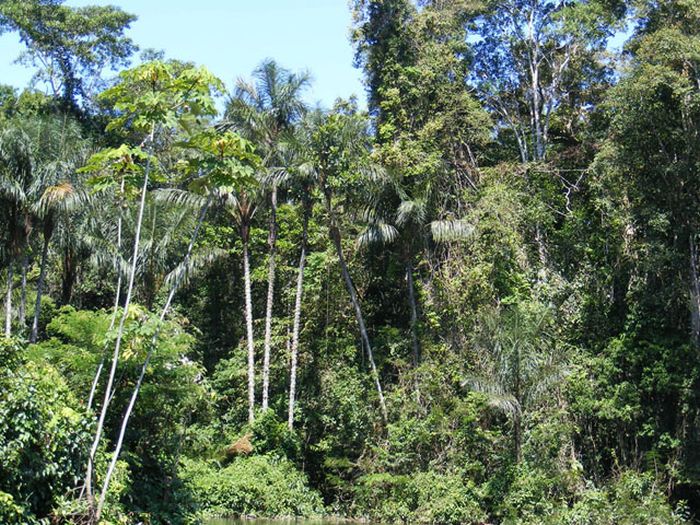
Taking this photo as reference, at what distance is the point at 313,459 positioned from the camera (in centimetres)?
2431

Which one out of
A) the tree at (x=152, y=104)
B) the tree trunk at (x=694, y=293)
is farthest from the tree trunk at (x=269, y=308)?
the tree at (x=152, y=104)

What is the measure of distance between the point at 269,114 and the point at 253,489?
39.3 feet

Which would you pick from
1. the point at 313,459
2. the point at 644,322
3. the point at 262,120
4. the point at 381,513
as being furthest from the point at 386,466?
the point at 262,120

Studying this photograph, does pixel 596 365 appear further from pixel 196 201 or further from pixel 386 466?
pixel 196 201

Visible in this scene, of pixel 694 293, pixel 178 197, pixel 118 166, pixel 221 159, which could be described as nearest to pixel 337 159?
pixel 178 197

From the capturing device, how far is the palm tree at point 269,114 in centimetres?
2475

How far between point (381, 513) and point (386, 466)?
A: 149 cm

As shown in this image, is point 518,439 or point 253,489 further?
point 253,489

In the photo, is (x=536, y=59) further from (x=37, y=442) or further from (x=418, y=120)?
(x=37, y=442)

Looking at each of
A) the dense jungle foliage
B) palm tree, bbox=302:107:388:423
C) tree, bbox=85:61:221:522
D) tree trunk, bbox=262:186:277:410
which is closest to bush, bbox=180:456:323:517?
the dense jungle foliage

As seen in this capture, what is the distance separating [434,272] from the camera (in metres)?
24.4

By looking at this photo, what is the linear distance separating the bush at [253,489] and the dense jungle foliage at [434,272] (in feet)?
0.23

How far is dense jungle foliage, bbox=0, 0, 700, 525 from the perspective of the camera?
20.1 m

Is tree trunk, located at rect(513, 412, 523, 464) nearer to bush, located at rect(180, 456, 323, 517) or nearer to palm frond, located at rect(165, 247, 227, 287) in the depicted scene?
bush, located at rect(180, 456, 323, 517)
